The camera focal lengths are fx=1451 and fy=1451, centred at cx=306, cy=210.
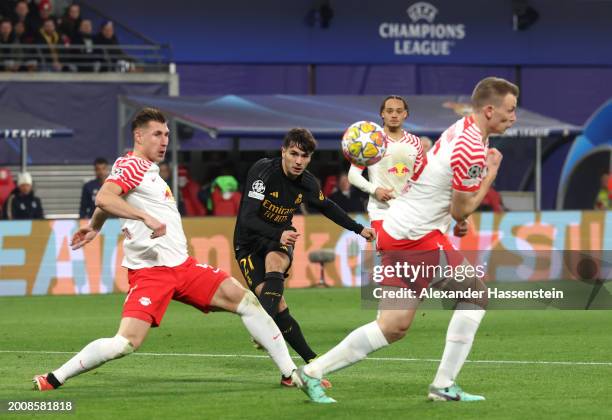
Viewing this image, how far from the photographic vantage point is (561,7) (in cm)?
4003

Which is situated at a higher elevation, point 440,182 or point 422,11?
point 422,11

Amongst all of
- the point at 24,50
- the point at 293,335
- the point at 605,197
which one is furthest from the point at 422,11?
the point at 293,335

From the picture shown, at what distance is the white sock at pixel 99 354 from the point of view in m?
10.2

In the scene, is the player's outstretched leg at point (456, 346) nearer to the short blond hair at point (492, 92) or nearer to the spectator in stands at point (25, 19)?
the short blond hair at point (492, 92)

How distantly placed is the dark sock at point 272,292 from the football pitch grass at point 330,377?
0.57 m

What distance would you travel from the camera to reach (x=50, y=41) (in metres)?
31.6

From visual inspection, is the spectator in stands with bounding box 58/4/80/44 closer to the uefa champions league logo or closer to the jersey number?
the uefa champions league logo

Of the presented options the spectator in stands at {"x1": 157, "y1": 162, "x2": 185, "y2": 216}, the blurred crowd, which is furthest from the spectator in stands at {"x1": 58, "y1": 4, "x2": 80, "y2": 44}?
the spectator in stands at {"x1": 157, "y1": 162, "x2": 185, "y2": 216}

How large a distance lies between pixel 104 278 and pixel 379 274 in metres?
13.8

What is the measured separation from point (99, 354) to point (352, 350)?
1.86 m

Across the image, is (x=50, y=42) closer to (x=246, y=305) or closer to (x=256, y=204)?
(x=256, y=204)

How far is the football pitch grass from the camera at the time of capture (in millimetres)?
9797

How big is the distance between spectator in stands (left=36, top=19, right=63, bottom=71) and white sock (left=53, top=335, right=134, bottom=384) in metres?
21.4

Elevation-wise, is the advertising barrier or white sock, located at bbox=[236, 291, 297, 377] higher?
white sock, located at bbox=[236, 291, 297, 377]
